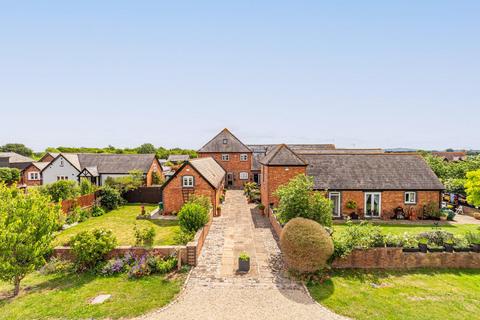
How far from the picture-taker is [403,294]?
445 inches

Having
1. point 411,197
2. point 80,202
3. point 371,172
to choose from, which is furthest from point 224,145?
point 411,197

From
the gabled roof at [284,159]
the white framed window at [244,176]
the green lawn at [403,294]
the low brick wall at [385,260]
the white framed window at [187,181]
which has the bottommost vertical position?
the green lawn at [403,294]

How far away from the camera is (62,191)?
25.2 m

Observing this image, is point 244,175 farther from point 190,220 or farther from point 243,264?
point 243,264

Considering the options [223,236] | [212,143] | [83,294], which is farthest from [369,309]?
[212,143]

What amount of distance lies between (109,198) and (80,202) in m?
3.29

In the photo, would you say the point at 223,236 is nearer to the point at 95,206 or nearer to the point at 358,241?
the point at 358,241

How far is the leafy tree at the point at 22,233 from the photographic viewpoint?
10695 mm

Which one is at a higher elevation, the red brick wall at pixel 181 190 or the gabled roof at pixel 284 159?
the gabled roof at pixel 284 159

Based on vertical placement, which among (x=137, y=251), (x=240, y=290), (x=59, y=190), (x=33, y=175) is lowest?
(x=240, y=290)

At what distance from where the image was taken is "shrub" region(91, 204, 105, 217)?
2518 cm

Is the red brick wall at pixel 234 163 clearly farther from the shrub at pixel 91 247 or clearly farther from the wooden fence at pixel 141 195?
the shrub at pixel 91 247

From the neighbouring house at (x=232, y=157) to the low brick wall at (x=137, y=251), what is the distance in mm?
29821

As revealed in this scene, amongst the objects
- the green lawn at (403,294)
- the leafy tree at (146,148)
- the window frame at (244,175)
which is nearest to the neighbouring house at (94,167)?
the window frame at (244,175)
